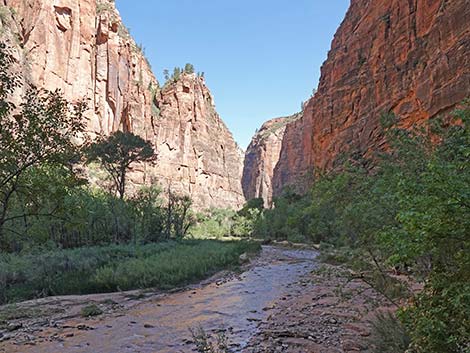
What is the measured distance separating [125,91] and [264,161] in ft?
268

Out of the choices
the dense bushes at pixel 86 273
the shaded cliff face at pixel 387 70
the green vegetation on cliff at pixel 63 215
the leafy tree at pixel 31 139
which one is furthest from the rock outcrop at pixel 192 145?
the leafy tree at pixel 31 139

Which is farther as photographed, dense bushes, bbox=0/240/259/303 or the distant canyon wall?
the distant canyon wall

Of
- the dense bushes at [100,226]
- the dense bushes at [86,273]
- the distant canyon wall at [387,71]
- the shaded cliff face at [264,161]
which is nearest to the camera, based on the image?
the dense bushes at [86,273]

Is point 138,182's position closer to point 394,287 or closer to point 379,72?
point 379,72

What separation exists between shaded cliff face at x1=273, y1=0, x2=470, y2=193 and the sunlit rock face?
27.5 meters

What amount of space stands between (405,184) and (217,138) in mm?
91172

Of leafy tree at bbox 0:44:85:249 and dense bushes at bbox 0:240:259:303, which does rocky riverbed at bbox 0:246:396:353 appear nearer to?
dense bushes at bbox 0:240:259:303

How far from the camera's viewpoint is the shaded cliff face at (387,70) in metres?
26.9

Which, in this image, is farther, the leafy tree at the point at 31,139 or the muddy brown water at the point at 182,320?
the muddy brown water at the point at 182,320

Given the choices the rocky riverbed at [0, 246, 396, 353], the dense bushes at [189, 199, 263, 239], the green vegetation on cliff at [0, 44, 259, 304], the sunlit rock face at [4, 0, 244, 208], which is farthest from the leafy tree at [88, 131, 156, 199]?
the dense bushes at [189, 199, 263, 239]

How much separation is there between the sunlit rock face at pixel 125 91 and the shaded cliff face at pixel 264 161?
36.7 metres

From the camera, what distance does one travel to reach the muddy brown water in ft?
24.2

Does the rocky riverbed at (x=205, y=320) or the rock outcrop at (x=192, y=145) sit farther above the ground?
the rock outcrop at (x=192, y=145)

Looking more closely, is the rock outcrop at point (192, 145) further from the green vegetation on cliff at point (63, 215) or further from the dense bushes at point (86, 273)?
the dense bushes at point (86, 273)
